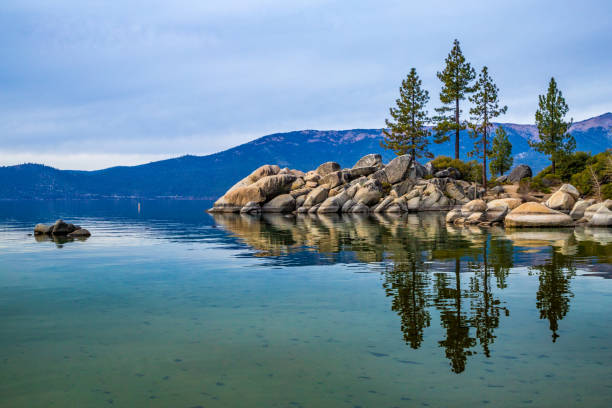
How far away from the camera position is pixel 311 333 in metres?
8.93

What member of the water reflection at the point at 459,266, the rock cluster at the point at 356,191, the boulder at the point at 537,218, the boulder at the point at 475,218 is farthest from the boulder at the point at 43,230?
the rock cluster at the point at 356,191

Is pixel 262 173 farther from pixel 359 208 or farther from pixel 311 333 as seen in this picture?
pixel 311 333

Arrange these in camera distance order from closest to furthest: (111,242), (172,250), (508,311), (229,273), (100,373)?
1. (100,373)
2. (508,311)
3. (229,273)
4. (172,250)
5. (111,242)

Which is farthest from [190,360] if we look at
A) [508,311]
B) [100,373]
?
[508,311]

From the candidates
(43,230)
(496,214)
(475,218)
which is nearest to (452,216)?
(475,218)

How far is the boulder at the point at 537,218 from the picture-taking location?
104 ft

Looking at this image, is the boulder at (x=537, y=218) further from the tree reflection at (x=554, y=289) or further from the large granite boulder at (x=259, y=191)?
the large granite boulder at (x=259, y=191)

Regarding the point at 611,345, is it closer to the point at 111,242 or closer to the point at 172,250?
the point at 172,250

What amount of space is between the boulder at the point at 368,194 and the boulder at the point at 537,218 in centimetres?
3182

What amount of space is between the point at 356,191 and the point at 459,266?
49823 millimetres

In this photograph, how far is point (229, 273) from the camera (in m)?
15.9

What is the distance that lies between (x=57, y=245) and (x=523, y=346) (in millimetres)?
23781

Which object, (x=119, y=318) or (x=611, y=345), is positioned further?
(x=119, y=318)

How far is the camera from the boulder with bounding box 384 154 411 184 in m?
69.9
